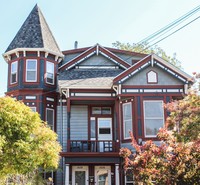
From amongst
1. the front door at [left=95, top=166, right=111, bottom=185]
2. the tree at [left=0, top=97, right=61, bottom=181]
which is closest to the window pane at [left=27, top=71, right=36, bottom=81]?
the front door at [left=95, top=166, right=111, bottom=185]

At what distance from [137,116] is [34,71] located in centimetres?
722

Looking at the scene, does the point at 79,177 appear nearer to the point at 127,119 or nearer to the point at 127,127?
the point at 127,127

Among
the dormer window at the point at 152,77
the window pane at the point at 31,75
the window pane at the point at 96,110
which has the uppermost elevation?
the window pane at the point at 31,75

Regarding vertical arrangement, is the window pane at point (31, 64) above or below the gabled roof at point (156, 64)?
above

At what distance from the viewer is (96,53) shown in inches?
997

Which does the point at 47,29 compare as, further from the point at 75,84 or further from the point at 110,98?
the point at 110,98

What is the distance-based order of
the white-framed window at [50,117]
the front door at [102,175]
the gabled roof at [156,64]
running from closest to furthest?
the gabled roof at [156,64] → the front door at [102,175] → the white-framed window at [50,117]

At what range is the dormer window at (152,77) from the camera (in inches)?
854

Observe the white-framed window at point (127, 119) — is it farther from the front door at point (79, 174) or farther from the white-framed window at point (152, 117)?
the front door at point (79, 174)

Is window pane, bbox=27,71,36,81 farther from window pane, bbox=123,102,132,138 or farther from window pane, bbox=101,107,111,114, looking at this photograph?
window pane, bbox=123,102,132,138

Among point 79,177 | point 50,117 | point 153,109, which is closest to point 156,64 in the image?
point 153,109

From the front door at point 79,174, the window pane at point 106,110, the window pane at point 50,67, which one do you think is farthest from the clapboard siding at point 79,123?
the window pane at point 50,67

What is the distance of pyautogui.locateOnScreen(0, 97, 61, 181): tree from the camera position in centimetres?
1397

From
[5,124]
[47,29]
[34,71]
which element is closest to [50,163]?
[5,124]
